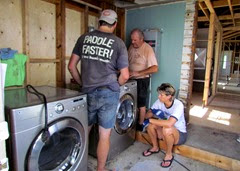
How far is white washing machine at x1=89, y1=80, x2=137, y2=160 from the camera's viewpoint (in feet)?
7.55

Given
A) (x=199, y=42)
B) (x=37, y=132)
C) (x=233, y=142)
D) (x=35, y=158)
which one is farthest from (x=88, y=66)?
(x=199, y=42)

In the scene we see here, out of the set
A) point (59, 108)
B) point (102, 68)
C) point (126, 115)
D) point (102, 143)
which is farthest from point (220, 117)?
point (59, 108)

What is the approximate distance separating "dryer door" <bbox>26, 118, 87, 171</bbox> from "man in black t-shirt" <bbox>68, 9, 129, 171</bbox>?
0.24 meters

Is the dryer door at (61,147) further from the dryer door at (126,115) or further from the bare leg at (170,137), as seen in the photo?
the bare leg at (170,137)

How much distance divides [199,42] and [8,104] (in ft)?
19.5

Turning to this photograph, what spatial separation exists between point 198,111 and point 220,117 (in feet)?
1.60

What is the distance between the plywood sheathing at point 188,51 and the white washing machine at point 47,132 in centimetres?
194

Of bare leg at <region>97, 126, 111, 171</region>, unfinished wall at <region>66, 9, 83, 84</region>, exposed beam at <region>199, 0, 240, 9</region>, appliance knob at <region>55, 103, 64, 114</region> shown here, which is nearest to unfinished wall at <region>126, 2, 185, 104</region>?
unfinished wall at <region>66, 9, 83, 84</region>

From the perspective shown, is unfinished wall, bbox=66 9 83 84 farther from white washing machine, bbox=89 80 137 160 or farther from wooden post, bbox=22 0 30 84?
white washing machine, bbox=89 80 137 160

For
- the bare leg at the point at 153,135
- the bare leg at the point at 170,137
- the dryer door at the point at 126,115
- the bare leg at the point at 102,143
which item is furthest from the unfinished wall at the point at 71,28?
the bare leg at the point at 170,137

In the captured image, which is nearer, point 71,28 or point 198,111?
point 71,28

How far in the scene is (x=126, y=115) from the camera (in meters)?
2.61

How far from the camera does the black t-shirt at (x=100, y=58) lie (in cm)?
172

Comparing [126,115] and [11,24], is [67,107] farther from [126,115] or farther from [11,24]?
[11,24]
